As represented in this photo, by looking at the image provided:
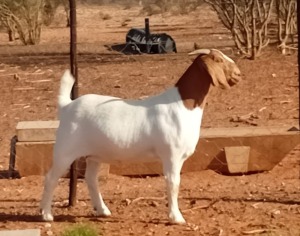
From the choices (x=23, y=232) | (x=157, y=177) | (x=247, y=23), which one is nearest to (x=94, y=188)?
(x=23, y=232)

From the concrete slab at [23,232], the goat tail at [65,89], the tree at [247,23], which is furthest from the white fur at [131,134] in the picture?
the tree at [247,23]

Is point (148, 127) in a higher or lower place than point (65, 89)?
lower

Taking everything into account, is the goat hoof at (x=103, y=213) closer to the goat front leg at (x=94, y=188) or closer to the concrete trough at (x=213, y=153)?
the goat front leg at (x=94, y=188)

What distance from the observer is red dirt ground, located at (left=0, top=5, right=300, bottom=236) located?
7.58 meters

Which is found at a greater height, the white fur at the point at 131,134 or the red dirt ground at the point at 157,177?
the white fur at the point at 131,134

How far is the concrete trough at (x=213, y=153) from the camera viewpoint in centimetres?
989

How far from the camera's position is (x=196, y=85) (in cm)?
741

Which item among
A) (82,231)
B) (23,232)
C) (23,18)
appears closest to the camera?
(82,231)

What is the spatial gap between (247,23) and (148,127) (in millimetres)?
12273

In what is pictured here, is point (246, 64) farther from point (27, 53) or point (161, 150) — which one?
point (161, 150)

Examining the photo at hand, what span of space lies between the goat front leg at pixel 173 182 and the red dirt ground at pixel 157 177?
88 mm

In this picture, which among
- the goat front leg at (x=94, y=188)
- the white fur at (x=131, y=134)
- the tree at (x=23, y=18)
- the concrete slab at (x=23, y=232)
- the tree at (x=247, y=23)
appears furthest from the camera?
the tree at (x=23, y=18)

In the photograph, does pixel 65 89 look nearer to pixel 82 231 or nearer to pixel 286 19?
pixel 82 231

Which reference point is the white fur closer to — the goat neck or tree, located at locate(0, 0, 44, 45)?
the goat neck
